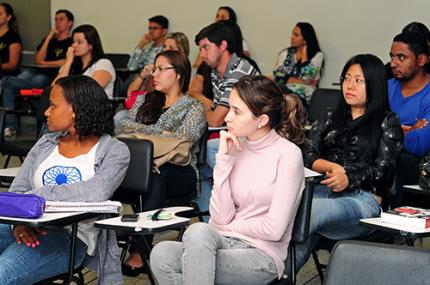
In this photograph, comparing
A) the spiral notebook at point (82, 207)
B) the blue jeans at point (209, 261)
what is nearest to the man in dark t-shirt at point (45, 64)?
the spiral notebook at point (82, 207)

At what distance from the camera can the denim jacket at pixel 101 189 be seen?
11.0ft

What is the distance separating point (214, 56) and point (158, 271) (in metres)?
2.78

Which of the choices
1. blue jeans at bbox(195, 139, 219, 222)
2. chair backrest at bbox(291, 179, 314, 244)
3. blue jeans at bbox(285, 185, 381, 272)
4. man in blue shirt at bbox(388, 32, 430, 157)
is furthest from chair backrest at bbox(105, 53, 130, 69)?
chair backrest at bbox(291, 179, 314, 244)

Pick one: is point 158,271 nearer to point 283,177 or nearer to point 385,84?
point 283,177

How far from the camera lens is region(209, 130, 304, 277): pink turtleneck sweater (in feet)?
9.93

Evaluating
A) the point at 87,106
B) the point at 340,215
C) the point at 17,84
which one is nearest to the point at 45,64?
the point at 17,84

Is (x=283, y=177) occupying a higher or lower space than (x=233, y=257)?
higher

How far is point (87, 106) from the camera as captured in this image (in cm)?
354

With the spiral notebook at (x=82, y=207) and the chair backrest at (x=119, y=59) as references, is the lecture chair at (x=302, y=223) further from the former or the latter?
the chair backrest at (x=119, y=59)

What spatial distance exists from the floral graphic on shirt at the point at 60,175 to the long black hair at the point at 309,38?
15.1 feet

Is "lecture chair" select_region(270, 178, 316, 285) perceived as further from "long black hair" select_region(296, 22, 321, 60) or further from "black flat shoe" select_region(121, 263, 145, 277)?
"long black hair" select_region(296, 22, 321, 60)

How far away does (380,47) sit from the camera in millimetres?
7438

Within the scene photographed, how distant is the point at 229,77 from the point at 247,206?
7.85ft

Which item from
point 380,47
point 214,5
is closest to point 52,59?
point 214,5
